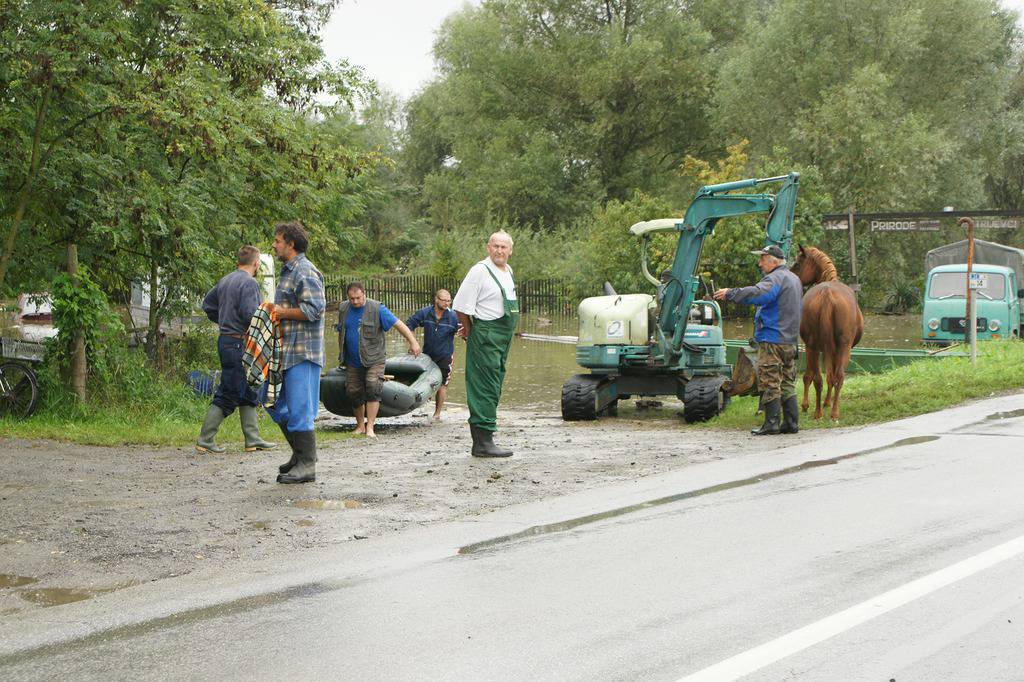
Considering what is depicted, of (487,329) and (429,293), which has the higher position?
(429,293)

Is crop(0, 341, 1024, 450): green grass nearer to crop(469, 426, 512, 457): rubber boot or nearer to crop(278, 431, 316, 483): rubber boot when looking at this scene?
crop(469, 426, 512, 457): rubber boot

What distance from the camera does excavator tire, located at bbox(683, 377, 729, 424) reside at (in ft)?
52.0

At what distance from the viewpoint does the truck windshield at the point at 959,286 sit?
2978 cm

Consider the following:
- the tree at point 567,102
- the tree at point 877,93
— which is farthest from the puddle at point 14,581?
the tree at point 567,102

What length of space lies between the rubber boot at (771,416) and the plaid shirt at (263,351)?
5.88 metres

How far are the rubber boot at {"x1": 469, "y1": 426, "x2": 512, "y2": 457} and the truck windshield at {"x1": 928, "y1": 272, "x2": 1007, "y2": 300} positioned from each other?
69.2ft

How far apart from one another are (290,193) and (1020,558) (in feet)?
38.4

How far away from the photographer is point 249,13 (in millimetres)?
15219

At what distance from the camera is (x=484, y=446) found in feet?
38.2

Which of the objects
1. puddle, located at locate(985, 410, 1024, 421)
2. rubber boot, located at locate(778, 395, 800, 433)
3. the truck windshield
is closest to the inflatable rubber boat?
rubber boot, located at locate(778, 395, 800, 433)

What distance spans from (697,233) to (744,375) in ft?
6.50

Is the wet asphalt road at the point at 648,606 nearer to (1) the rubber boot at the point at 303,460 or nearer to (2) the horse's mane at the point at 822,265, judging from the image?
(1) the rubber boot at the point at 303,460

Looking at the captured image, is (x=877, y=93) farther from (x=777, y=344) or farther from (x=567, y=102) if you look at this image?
(x=777, y=344)

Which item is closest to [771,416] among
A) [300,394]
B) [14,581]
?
[300,394]
